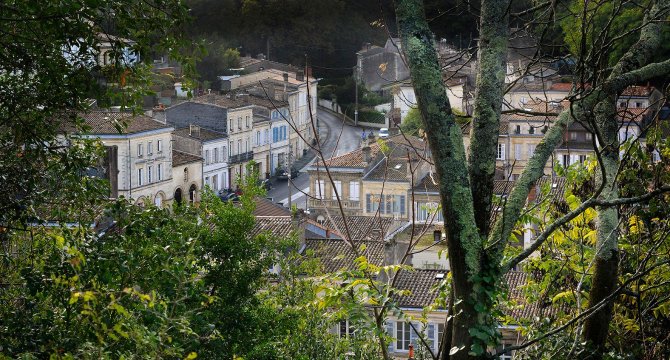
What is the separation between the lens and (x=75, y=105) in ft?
19.9

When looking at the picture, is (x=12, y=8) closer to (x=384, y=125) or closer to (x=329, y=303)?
(x=329, y=303)

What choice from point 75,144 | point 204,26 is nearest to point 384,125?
point 204,26

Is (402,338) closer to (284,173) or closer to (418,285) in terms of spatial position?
(418,285)

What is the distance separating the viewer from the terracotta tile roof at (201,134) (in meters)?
44.0

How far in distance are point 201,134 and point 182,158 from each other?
2548 millimetres

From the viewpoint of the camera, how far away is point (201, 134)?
44906mm

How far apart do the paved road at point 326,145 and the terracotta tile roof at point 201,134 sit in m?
3.25

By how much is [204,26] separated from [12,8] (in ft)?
204

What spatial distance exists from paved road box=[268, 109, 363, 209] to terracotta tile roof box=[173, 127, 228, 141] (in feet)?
10.7

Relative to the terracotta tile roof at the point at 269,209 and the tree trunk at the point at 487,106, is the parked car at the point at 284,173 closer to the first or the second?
the terracotta tile roof at the point at 269,209

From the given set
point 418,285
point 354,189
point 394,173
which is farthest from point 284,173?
point 418,285

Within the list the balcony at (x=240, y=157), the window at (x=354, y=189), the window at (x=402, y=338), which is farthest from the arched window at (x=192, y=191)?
the window at (x=402, y=338)

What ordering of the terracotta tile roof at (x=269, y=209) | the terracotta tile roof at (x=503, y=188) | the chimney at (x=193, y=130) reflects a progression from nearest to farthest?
the terracotta tile roof at (x=503, y=188), the terracotta tile roof at (x=269, y=209), the chimney at (x=193, y=130)

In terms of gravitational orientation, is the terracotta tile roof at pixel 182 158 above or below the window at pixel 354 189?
above
